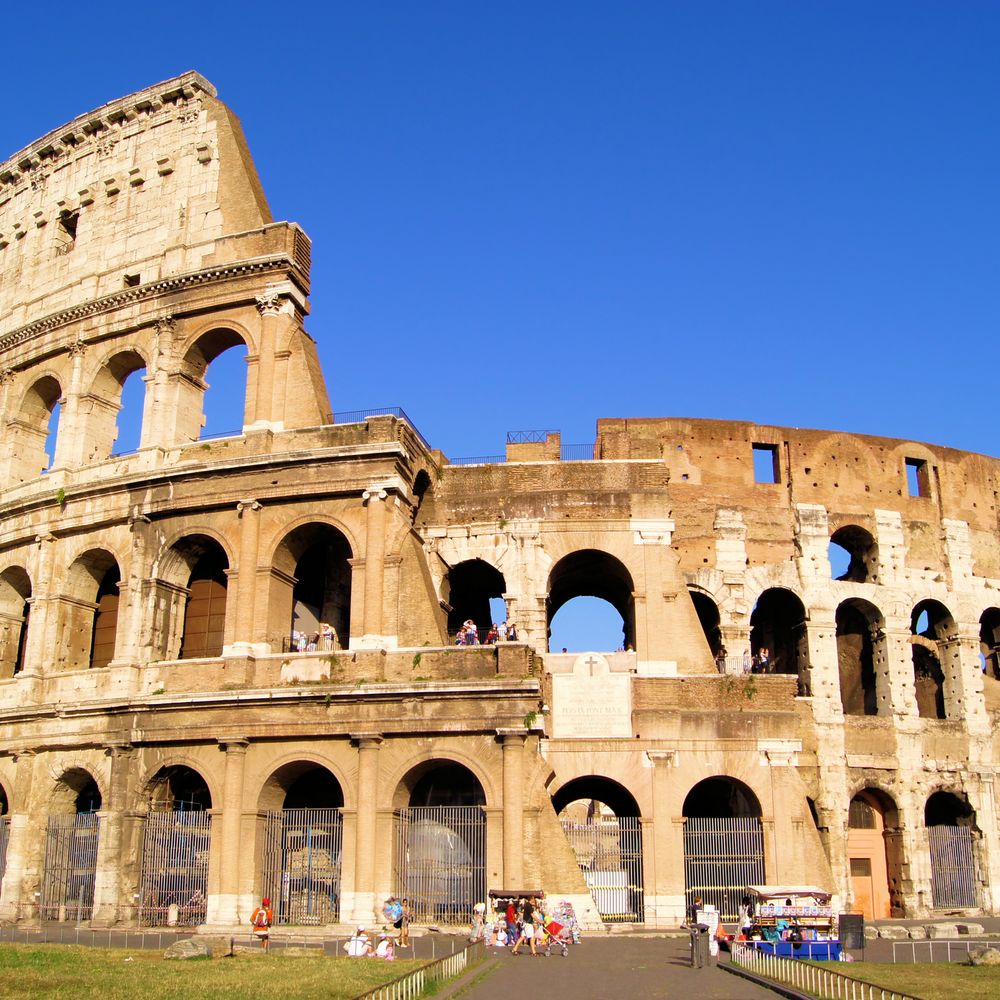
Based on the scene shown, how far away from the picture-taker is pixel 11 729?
80.0 feet

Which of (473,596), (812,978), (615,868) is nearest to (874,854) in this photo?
(615,868)

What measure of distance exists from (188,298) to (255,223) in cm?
228

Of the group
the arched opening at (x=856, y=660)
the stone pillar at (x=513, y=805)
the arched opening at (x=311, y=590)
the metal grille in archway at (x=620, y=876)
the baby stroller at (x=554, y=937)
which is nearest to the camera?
the baby stroller at (x=554, y=937)

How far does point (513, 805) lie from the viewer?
2086 cm

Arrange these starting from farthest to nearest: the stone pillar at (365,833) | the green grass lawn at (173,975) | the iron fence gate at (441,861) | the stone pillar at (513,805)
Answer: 1. the iron fence gate at (441,861)
2. the stone pillar at (365,833)
3. the stone pillar at (513,805)
4. the green grass lawn at (173,975)

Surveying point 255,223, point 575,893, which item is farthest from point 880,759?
point 255,223

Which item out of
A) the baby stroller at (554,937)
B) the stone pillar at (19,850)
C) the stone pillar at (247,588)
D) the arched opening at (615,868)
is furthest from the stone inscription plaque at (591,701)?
the stone pillar at (19,850)

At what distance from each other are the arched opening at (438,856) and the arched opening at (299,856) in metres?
1.31

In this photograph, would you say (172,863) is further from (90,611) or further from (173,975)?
(173,975)

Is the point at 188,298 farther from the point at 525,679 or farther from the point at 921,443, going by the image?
the point at 921,443

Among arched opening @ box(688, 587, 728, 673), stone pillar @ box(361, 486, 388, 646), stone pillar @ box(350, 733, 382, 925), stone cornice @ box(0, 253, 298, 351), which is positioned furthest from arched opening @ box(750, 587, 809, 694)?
stone cornice @ box(0, 253, 298, 351)

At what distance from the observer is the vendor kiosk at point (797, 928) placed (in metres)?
16.9

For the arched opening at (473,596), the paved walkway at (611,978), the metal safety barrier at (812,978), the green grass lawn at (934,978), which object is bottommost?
the paved walkway at (611,978)

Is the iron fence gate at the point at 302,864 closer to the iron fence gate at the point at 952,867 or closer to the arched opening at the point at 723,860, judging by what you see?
the arched opening at the point at 723,860
